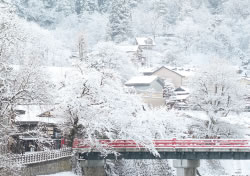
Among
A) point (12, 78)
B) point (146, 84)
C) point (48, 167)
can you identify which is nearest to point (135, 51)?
point (146, 84)

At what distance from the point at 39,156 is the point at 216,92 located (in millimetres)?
26911

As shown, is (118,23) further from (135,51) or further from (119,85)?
(119,85)

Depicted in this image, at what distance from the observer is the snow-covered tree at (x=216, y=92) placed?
5184 centimetres

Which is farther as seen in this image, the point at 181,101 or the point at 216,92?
the point at 181,101

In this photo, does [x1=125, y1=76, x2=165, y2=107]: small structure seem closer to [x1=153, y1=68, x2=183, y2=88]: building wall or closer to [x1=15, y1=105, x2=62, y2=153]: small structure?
[x1=153, y1=68, x2=183, y2=88]: building wall

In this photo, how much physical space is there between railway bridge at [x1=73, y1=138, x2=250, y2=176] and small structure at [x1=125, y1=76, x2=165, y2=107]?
26.0 m

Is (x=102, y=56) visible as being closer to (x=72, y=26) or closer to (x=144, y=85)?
(x=144, y=85)

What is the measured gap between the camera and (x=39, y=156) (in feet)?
105

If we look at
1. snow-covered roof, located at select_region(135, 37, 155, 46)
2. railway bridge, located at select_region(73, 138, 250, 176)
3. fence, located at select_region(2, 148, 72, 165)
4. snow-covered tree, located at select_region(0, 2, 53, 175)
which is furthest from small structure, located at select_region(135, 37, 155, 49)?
snow-covered tree, located at select_region(0, 2, 53, 175)

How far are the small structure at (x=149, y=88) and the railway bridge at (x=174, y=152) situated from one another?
26000 millimetres

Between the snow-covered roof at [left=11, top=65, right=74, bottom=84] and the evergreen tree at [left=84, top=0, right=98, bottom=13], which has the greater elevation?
the evergreen tree at [left=84, top=0, right=98, bottom=13]

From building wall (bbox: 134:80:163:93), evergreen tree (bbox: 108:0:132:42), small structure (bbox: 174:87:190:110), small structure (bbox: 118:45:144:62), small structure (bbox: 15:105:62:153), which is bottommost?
small structure (bbox: 15:105:62:153)

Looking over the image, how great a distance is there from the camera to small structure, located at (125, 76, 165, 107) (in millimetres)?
66500

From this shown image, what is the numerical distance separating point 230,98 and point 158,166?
13305 mm
